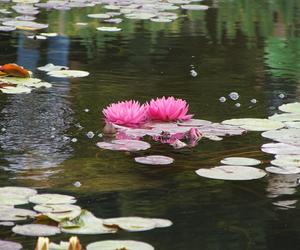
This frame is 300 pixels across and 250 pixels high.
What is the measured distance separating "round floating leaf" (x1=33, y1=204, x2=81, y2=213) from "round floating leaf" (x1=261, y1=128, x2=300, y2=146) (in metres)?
1.02

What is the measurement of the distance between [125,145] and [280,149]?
1.73 feet

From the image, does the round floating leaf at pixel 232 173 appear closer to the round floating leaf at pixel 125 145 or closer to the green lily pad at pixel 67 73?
the round floating leaf at pixel 125 145

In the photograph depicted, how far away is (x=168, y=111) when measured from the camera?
12.2ft

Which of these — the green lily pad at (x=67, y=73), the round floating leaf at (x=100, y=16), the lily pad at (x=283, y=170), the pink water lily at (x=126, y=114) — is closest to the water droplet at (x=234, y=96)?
the pink water lily at (x=126, y=114)

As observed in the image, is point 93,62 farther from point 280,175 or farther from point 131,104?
point 280,175

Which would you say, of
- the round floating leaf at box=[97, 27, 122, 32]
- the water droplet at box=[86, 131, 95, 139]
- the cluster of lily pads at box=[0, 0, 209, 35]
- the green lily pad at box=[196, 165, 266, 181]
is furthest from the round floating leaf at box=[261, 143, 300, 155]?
the round floating leaf at box=[97, 27, 122, 32]

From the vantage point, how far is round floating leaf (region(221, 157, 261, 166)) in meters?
3.17

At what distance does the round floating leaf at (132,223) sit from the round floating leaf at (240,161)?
0.68 metres

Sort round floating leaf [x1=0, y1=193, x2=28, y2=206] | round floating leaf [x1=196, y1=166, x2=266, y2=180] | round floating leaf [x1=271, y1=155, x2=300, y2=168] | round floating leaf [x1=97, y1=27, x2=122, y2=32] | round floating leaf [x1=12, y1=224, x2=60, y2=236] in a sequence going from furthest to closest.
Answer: round floating leaf [x1=97, y1=27, x2=122, y2=32]
round floating leaf [x1=271, y1=155, x2=300, y2=168]
round floating leaf [x1=196, y1=166, x2=266, y2=180]
round floating leaf [x1=0, y1=193, x2=28, y2=206]
round floating leaf [x1=12, y1=224, x2=60, y2=236]

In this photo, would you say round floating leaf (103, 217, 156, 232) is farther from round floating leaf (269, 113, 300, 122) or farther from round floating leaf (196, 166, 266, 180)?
round floating leaf (269, 113, 300, 122)

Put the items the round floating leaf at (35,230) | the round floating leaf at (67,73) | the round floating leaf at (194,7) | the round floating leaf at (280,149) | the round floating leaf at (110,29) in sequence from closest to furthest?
the round floating leaf at (35,230)
the round floating leaf at (280,149)
the round floating leaf at (67,73)
the round floating leaf at (110,29)
the round floating leaf at (194,7)

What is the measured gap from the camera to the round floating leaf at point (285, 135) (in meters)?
3.41

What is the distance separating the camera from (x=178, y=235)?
2.47 m

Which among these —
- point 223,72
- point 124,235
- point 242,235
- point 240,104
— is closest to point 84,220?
point 124,235
